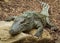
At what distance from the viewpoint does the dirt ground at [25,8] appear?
528cm

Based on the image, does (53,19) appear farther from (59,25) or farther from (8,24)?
(8,24)

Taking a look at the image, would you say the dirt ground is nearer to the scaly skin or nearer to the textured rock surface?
the scaly skin

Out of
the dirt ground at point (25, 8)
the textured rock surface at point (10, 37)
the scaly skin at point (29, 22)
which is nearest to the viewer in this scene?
the textured rock surface at point (10, 37)

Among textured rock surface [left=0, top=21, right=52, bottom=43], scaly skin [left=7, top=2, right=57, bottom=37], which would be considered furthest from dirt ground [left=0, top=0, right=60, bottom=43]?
textured rock surface [left=0, top=21, right=52, bottom=43]

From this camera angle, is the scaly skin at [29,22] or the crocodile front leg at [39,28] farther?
the crocodile front leg at [39,28]

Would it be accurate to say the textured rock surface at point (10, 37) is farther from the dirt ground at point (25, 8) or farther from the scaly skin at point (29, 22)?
the dirt ground at point (25, 8)

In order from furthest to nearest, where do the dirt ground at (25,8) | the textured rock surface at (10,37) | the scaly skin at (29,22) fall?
1. the dirt ground at (25,8)
2. the scaly skin at (29,22)
3. the textured rock surface at (10,37)

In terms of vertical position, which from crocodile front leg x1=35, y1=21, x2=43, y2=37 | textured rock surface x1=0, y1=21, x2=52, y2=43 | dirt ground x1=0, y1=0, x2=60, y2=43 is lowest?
textured rock surface x1=0, y1=21, x2=52, y2=43

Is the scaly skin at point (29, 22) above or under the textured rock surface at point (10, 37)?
above

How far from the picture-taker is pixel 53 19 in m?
5.45

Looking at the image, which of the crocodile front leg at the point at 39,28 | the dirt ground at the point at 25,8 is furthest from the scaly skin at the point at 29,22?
the dirt ground at the point at 25,8

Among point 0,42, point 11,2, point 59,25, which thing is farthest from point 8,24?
point 11,2

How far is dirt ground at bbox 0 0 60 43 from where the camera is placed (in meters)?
5.28

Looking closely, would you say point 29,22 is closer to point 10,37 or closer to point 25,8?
point 10,37
